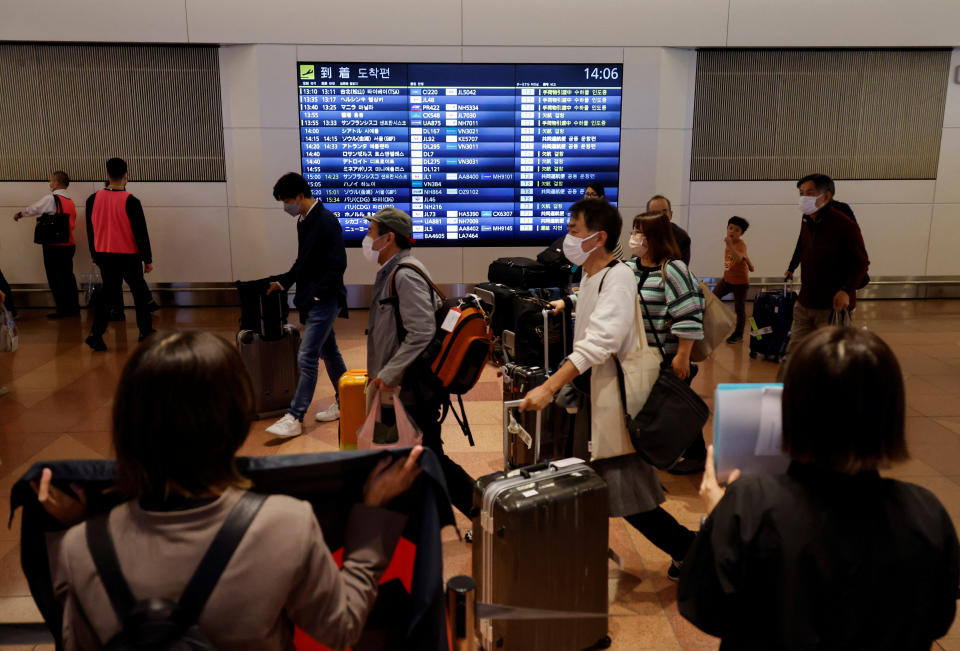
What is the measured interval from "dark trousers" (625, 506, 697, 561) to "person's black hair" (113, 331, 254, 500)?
248 centimetres

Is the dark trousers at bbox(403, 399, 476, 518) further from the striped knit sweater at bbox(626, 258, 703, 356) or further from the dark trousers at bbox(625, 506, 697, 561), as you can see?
the striped knit sweater at bbox(626, 258, 703, 356)

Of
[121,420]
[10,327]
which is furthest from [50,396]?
[121,420]

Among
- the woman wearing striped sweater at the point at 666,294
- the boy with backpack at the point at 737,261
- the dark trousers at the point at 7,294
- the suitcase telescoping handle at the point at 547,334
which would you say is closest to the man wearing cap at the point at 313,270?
the suitcase telescoping handle at the point at 547,334

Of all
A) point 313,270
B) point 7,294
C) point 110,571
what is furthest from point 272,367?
point 7,294

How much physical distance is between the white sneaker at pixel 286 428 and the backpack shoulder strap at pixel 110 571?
453 centimetres

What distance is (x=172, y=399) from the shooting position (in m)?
→ 1.38

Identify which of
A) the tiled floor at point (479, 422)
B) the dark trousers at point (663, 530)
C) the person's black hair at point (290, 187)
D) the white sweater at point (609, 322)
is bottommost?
the tiled floor at point (479, 422)

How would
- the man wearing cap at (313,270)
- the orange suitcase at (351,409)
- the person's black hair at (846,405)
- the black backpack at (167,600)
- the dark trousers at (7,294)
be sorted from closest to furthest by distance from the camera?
the black backpack at (167,600) → the person's black hair at (846,405) → the orange suitcase at (351,409) → the man wearing cap at (313,270) → the dark trousers at (7,294)

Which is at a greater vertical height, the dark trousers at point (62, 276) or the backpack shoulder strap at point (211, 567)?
the backpack shoulder strap at point (211, 567)

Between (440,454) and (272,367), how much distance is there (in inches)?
110

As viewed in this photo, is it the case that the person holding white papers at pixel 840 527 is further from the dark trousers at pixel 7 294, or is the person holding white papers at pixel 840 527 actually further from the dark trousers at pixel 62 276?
the dark trousers at pixel 62 276

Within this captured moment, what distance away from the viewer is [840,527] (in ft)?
4.85

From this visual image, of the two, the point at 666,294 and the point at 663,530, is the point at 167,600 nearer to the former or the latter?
the point at 663,530

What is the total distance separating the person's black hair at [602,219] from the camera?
347 cm
